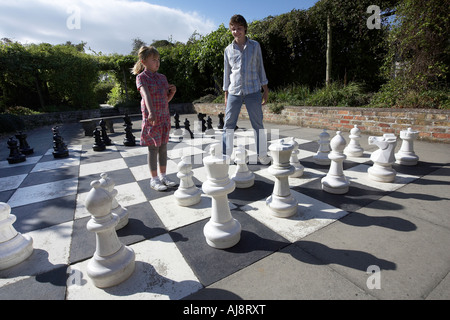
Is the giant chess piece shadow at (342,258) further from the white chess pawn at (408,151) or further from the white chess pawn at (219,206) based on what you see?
the white chess pawn at (408,151)

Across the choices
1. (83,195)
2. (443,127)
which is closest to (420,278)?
(83,195)

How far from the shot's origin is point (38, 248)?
1.57 m

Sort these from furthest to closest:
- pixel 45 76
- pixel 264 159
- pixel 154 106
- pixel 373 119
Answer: pixel 45 76
pixel 373 119
pixel 264 159
pixel 154 106

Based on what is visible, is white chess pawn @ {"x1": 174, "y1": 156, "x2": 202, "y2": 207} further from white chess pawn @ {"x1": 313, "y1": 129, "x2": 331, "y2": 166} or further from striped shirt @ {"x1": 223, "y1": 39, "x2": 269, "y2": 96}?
white chess pawn @ {"x1": 313, "y1": 129, "x2": 331, "y2": 166}

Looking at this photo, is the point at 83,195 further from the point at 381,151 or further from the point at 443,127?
the point at 443,127

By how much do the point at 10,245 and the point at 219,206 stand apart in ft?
4.26

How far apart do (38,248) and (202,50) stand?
957 cm

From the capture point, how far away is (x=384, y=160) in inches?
88.4

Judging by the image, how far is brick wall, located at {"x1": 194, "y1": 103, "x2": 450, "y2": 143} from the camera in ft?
11.4

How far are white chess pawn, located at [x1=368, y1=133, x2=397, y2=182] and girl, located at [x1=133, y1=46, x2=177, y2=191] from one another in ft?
6.71

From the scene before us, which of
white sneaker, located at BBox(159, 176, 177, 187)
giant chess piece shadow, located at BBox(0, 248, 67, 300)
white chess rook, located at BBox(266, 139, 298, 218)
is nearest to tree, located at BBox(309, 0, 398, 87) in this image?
white chess rook, located at BBox(266, 139, 298, 218)

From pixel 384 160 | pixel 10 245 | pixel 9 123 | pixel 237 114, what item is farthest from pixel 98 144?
pixel 9 123

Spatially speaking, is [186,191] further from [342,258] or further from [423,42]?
[423,42]

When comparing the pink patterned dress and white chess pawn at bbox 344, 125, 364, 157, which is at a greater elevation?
the pink patterned dress
